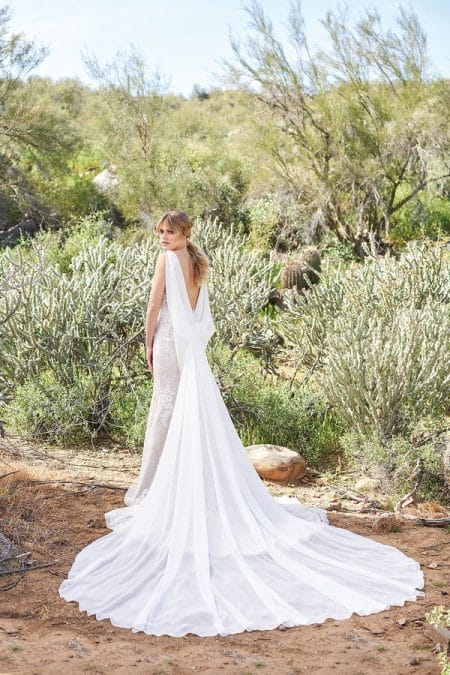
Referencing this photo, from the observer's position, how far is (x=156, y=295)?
4930mm

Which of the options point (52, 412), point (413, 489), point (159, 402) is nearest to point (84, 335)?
point (52, 412)

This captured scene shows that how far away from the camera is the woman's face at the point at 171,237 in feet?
15.7

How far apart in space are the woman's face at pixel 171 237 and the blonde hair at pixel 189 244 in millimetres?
16

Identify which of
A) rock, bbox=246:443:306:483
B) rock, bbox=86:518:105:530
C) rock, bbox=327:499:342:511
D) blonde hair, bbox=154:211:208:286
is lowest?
rock, bbox=327:499:342:511

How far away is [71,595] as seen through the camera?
3830mm

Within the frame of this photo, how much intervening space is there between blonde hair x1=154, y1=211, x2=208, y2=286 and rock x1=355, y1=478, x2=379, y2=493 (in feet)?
7.32

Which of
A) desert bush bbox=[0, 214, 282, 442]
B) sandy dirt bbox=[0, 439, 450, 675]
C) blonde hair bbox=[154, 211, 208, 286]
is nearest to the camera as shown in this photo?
sandy dirt bbox=[0, 439, 450, 675]

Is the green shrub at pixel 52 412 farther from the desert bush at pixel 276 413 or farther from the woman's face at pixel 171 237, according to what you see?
the woman's face at pixel 171 237

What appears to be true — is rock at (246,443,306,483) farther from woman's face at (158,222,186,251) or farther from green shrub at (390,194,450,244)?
green shrub at (390,194,450,244)

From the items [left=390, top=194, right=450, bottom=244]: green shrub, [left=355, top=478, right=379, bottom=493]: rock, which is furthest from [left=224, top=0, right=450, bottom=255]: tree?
[left=355, top=478, right=379, bottom=493]: rock

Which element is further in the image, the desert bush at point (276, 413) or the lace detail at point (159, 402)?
the desert bush at point (276, 413)

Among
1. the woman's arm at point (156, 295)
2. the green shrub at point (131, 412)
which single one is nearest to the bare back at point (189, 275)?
the woman's arm at point (156, 295)

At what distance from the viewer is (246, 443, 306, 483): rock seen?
6.28m

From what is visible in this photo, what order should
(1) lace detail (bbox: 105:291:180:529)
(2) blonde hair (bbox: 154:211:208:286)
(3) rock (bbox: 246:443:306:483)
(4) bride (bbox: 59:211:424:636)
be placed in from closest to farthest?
(4) bride (bbox: 59:211:424:636)
(2) blonde hair (bbox: 154:211:208:286)
(1) lace detail (bbox: 105:291:180:529)
(3) rock (bbox: 246:443:306:483)
